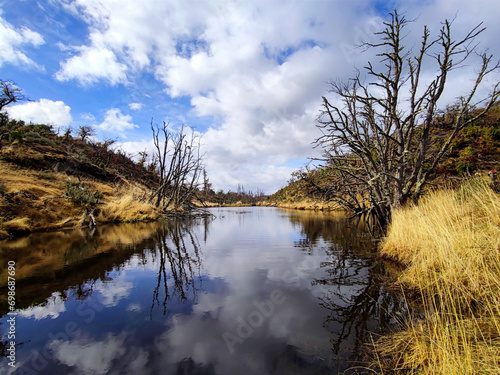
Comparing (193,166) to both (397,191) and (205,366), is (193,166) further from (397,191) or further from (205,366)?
(205,366)

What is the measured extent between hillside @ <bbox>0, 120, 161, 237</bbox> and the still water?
17.2 feet

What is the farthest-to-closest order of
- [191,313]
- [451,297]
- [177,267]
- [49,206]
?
[49,206] → [177,267] → [191,313] → [451,297]

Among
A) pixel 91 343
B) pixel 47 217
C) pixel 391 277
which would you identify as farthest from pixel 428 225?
pixel 47 217

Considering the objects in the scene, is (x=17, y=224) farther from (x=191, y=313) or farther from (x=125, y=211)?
(x=191, y=313)

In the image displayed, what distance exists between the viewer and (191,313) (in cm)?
377

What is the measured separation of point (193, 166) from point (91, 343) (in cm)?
2221

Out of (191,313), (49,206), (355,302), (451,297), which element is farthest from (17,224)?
(451,297)

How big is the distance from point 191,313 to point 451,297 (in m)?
3.64

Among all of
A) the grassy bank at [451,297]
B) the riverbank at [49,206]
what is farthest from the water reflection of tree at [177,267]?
the riverbank at [49,206]

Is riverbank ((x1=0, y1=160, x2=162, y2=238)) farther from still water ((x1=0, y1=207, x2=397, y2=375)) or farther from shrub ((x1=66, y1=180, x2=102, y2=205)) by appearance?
still water ((x1=0, y1=207, x2=397, y2=375))

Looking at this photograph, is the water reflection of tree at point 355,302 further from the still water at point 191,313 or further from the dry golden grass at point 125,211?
the dry golden grass at point 125,211

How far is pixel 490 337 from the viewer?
236cm

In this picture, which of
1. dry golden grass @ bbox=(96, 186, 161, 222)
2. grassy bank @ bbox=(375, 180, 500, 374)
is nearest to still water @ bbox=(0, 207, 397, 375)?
grassy bank @ bbox=(375, 180, 500, 374)

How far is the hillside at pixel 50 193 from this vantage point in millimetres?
11273
